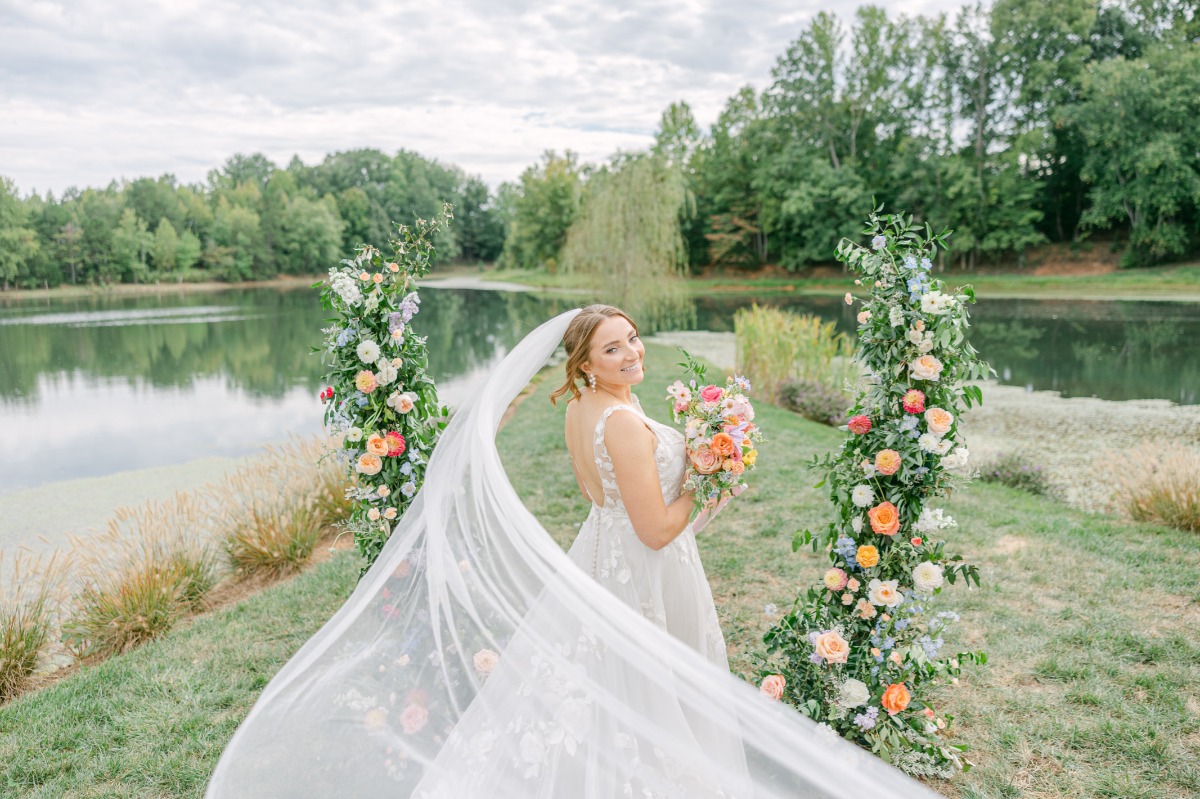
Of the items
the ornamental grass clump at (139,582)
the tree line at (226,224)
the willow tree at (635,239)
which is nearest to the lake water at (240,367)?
the ornamental grass clump at (139,582)

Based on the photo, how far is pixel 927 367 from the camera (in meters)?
2.65

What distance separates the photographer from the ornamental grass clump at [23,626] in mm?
4691

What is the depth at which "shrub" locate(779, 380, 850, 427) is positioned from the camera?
11977 millimetres

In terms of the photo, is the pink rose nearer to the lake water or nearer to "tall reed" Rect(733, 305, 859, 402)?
the lake water

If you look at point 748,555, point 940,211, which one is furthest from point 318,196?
point 748,555

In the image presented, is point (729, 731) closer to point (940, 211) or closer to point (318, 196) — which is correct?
point (940, 211)

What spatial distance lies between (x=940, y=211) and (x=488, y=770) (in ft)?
136

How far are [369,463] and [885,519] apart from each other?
218cm

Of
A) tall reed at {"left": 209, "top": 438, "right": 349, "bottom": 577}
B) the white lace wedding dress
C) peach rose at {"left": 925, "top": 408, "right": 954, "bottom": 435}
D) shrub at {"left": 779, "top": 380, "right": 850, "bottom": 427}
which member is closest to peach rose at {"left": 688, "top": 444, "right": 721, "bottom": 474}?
the white lace wedding dress

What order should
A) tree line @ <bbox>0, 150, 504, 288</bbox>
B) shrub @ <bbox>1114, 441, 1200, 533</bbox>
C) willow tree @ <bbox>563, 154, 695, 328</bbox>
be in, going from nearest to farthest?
shrub @ <bbox>1114, 441, 1200, 533</bbox>, willow tree @ <bbox>563, 154, 695, 328</bbox>, tree line @ <bbox>0, 150, 504, 288</bbox>

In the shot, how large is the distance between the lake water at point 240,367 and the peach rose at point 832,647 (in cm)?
685

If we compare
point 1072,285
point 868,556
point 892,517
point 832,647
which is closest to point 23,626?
point 832,647

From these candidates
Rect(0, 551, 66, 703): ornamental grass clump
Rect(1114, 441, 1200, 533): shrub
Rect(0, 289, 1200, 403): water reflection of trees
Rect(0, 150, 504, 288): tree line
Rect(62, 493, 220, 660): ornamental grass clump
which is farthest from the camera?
Rect(0, 150, 504, 288): tree line

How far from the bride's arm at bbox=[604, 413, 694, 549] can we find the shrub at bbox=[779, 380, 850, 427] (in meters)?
9.37
